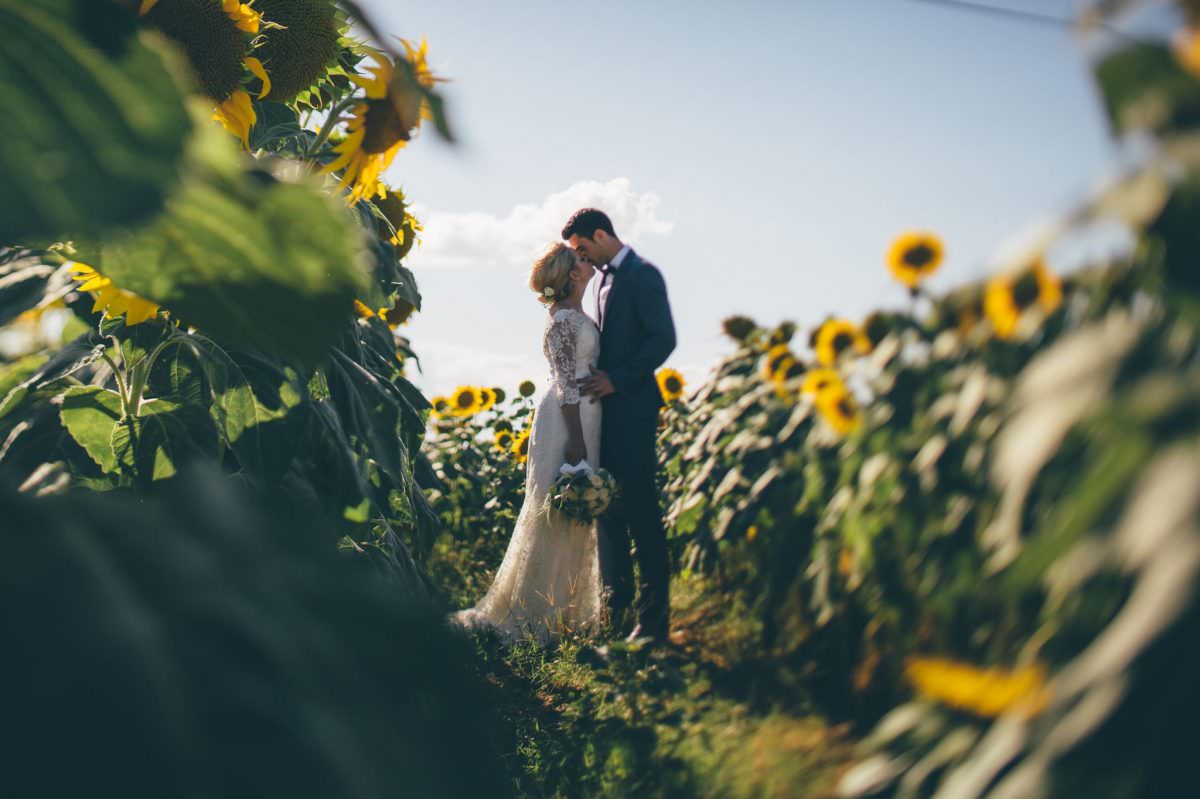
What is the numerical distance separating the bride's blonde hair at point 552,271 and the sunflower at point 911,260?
17.2 feet

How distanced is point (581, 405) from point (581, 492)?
33.3 inches

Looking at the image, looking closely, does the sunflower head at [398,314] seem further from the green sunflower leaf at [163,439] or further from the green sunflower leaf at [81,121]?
the green sunflower leaf at [81,121]

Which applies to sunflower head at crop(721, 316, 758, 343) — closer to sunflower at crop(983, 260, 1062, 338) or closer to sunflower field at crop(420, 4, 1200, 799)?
sunflower field at crop(420, 4, 1200, 799)

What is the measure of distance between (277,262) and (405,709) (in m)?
0.13

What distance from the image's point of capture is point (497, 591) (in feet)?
19.7

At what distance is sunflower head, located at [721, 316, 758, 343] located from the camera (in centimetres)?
49

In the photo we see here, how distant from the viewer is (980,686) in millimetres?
222

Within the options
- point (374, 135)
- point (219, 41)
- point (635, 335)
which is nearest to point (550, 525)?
point (635, 335)

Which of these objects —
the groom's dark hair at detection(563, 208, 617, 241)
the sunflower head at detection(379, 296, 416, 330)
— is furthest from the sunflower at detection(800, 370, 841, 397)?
the groom's dark hair at detection(563, 208, 617, 241)

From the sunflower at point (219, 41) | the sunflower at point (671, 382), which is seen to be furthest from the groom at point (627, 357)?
the sunflower at point (219, 41)

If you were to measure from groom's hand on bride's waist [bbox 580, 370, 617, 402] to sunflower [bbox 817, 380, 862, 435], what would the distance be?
155 inches

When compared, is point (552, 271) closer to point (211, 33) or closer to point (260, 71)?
point (260, 71)

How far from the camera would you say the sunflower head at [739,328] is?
1.61ft

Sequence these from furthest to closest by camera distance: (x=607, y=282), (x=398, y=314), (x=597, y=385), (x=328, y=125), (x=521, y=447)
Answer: (x=521, y=447) < (x=597, y=385) < (x=607, y=282) < (x=398, y=314) < (x=328, y=125)
